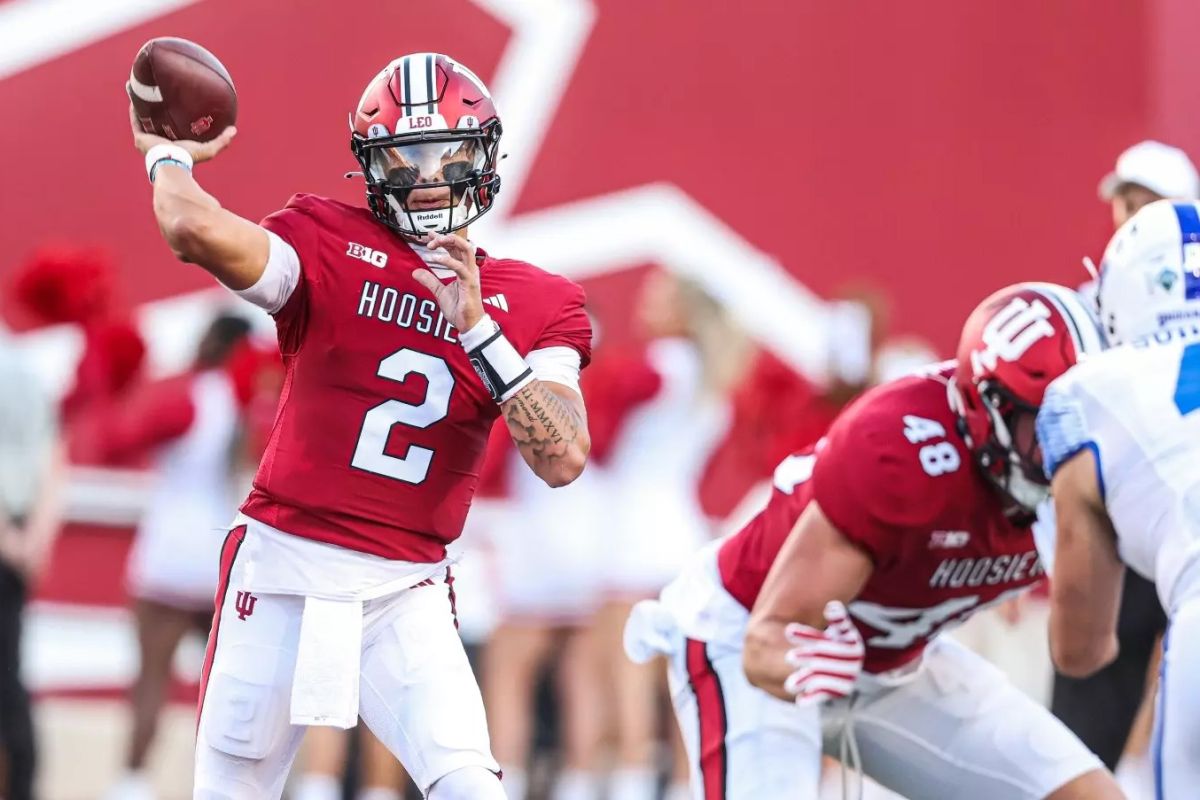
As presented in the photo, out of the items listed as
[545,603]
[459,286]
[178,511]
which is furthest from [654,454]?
[459,286]

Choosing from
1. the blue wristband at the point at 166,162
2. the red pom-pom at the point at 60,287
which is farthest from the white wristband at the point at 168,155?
the red pom-pom at the point at 60,287

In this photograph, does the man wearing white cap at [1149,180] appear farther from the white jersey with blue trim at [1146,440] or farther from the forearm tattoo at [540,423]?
the forearm tattoo at [540,423]

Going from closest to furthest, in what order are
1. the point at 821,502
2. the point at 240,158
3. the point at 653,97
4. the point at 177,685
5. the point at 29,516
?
the point at 821,502 < the point at 29,516 < the point at 177,685 < the point at 240,158 < the point at 653,97

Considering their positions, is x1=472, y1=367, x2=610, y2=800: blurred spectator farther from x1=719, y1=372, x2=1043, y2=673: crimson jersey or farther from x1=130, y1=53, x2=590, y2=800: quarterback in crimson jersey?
x1=130, y1=53, x2=590, y2=800: quarterback in crimson jersey

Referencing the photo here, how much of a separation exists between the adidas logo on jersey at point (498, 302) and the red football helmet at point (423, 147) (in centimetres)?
16

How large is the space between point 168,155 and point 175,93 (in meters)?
0.12

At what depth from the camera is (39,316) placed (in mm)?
7684

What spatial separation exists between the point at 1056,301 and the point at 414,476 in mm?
1303

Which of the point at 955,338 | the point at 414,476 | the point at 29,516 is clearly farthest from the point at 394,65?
the point at 955,338

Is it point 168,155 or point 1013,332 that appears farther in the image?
point 1013,332

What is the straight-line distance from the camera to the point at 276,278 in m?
3.39

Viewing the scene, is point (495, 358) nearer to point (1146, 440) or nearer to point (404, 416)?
point (404, 416)

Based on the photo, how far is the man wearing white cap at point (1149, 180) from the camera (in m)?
5.31

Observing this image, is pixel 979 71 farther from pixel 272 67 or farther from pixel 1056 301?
pixel 1056 301
